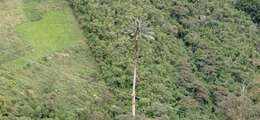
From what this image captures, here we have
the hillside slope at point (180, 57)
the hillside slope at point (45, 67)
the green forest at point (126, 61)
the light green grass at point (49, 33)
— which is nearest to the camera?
the hillside slope at point (45, 67)

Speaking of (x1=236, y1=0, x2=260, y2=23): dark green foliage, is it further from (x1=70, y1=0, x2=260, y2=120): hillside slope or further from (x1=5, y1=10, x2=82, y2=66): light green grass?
(x1=5, y1=10, x2=82, y2=66): light green grass

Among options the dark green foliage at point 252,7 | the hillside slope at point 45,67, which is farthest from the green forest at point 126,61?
the dark green foliage at point 252,7

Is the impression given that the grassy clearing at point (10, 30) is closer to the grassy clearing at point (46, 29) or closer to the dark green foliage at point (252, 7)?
the grassy clearing at point (46, 29)

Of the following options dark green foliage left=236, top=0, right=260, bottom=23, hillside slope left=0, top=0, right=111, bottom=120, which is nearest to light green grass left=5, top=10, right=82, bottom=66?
hillside slope left=0, top=0, right=111, bottom=120

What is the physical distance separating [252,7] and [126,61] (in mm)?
29146

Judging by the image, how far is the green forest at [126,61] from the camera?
2724 inches

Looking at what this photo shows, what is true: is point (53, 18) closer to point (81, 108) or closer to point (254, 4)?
point (81, 108)

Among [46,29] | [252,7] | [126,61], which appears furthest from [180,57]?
[252,7]

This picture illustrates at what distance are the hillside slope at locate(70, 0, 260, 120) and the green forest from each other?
130mm

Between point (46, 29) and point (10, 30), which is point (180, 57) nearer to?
point (46, 29)

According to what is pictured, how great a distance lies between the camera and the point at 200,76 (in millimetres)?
83562

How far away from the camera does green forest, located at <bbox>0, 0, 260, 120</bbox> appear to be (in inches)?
2724

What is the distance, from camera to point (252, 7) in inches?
3826

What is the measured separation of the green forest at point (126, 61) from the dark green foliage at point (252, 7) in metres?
3.66
